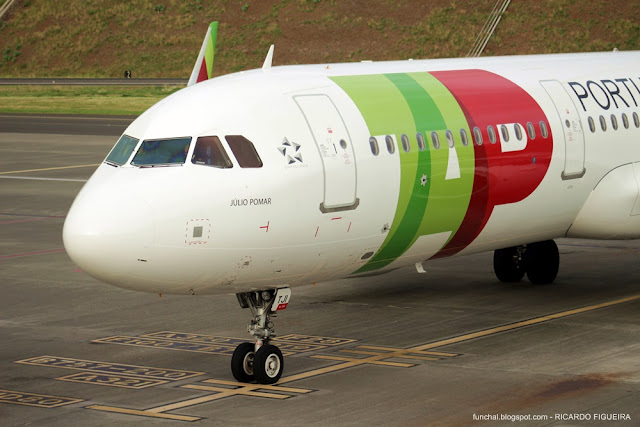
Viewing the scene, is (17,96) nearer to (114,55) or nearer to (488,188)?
(114,55)

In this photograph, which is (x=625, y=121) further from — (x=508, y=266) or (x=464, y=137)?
(x=464, y=137)

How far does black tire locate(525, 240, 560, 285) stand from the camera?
81.8 feet

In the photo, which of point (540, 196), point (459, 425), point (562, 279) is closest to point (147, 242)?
point (459, 425)

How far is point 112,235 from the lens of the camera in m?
15.4

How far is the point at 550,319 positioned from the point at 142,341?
742 centimetres

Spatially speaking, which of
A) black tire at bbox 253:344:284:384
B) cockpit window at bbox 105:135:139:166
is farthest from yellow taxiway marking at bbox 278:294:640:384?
cockpit window at bbox 105:135:139:166

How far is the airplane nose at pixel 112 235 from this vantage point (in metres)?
15.4

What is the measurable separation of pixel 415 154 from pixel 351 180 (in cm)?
164

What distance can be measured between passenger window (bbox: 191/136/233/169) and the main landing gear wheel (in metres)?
10.2

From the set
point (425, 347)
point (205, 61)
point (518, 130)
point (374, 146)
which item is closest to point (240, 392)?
point (425, 347)

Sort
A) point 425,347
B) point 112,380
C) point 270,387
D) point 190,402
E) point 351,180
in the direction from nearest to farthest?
point 190,402, point 270,387, point 351,180, point 112,380, point 425,347

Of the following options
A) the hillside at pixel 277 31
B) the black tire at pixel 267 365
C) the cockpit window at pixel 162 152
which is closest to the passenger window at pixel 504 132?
the black tire at pixel 267 365

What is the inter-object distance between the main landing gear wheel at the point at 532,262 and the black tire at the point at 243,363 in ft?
30.1

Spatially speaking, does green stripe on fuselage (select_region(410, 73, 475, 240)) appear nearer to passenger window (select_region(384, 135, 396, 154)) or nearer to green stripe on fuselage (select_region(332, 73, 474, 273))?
green stripe on fuselage (select_region(332, 73, 474, 273))
